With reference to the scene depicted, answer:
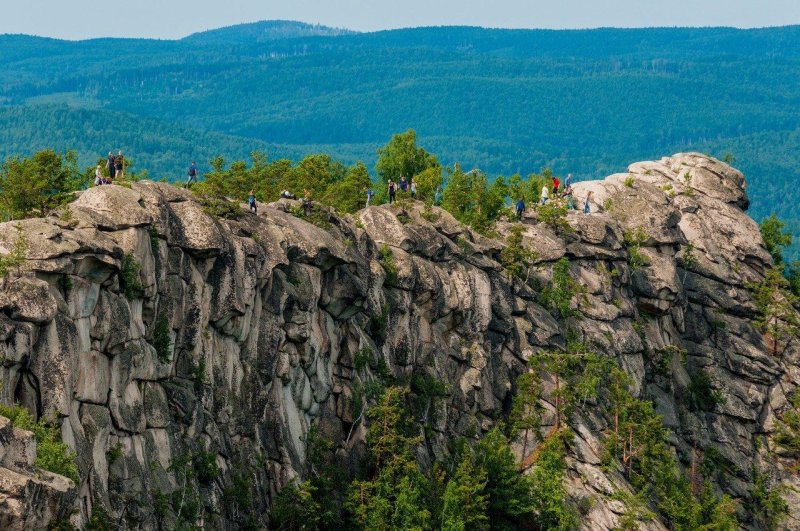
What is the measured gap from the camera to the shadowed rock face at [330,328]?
77000mm

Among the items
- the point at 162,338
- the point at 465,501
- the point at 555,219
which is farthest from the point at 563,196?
the point at 162,338

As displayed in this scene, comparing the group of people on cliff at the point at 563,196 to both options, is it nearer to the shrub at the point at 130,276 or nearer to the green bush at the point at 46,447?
the shrub at the point at 130,276

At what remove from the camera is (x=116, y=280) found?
79812 millimetres

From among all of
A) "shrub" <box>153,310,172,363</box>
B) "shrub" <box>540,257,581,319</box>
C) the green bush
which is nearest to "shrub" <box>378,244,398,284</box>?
"shrub" <box>540,257,581,319</box>

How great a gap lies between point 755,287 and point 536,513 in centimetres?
4000

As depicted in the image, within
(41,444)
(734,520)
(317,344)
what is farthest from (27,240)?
(734,520)

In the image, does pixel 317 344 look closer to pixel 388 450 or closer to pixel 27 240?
pixel 388 450

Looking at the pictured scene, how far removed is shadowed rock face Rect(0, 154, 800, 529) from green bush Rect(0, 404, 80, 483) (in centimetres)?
190

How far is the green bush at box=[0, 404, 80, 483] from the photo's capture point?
68312mm

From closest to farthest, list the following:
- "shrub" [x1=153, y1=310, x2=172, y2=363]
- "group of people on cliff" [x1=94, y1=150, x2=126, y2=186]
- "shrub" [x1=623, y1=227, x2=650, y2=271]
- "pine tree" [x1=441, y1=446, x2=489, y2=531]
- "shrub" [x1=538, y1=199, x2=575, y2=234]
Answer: "shrub" [x1=153, y1=310, x2=172, y2=363], "group of people on cliff" [x1=94, y1=150, x2=126, y2=186], "pine tree" [x1=441, y1=446, x2=489, y2=531], "shrub" [x1=538, y1=199, x2=575, y2=234], "shrub" [x1=623, y1=227, x2=650, y2=271]

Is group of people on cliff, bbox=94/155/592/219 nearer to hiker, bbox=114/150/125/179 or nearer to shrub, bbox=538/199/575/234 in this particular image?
hiker, bbox=114/150/125/179

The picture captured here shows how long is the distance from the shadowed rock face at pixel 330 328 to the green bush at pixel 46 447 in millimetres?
1900

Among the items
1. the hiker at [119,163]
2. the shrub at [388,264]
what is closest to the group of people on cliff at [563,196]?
the shrub at [388,264]

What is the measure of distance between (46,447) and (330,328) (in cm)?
3284
